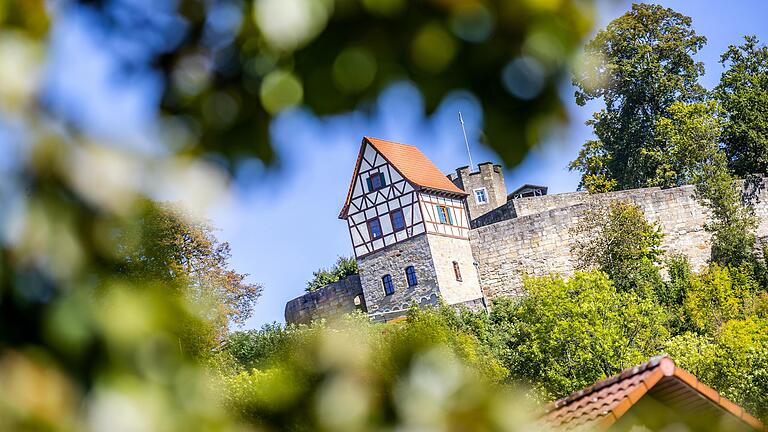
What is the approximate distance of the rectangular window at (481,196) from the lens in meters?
38.1

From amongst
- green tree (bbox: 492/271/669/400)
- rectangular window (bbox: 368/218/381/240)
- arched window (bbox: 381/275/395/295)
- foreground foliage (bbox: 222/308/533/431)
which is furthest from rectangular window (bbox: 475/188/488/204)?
foreground foliage (bbox: 222/308/533/431)

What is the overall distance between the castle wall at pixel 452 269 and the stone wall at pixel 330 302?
266 centimetres

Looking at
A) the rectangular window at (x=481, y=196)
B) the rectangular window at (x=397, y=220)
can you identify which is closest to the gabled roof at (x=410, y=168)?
the rectangular window at (x=397, y=220)

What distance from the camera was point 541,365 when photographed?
23.3 m

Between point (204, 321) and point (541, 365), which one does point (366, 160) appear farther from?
point (204, 321)

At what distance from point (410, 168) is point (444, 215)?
167 cm

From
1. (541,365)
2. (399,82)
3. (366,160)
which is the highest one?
(366,160)

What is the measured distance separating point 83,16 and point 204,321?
333 millimetres

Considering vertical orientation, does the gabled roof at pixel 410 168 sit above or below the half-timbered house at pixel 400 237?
above

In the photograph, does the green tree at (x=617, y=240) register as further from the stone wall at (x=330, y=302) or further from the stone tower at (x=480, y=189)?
the stone tower at (x=480, y=189)

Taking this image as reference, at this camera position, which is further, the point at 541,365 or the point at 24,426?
the point at 541,365

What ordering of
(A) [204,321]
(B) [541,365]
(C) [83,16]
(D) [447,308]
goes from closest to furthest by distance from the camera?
(C) [83,16] < (A) [204,321] < (B) [541,365] < (D) [447,308]

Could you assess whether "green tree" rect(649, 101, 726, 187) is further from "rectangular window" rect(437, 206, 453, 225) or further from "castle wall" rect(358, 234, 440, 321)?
"castle wall" rect(358, 234, 440, 321)

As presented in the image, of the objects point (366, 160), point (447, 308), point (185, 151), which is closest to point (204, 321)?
point (185, 151)
